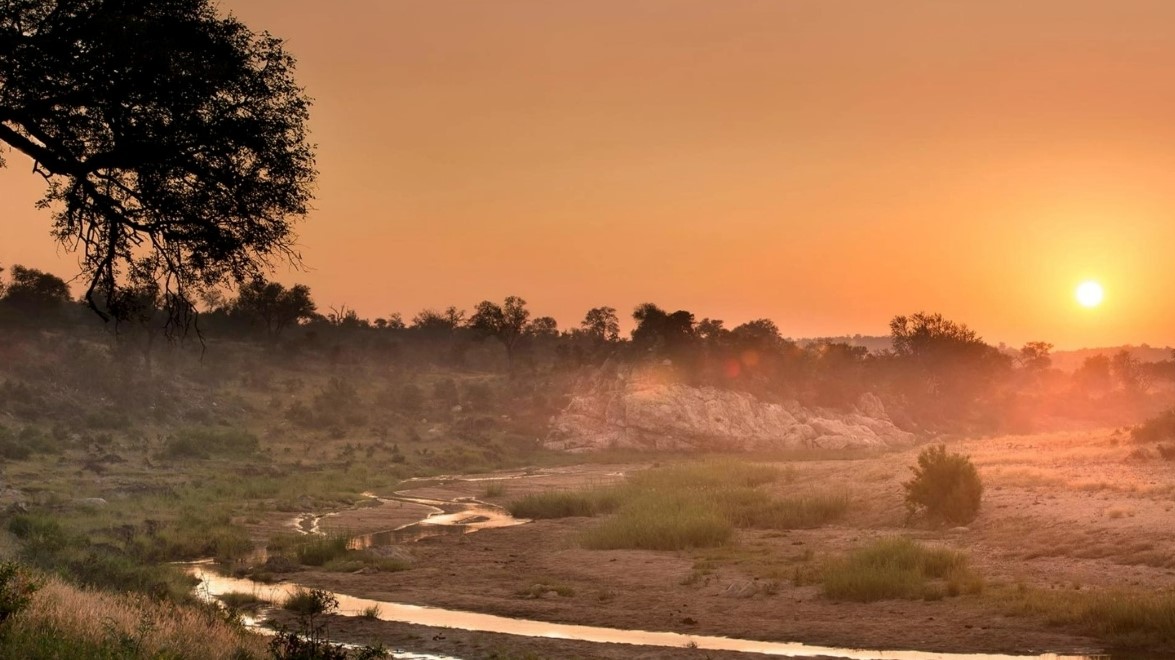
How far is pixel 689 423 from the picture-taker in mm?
80500

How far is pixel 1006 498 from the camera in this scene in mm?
33594

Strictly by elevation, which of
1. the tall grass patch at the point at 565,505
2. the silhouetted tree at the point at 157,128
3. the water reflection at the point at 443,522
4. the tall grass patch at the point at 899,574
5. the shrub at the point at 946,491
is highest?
the silhouetted tree at the point at 157,128

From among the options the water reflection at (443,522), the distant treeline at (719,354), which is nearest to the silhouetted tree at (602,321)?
the distant treeline at (719,354)

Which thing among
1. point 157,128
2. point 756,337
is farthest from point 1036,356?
point 157,128

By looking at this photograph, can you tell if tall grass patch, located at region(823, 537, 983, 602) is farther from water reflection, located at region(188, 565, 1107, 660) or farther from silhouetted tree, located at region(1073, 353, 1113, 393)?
silhouetted tree, located at region(1073, 353, 1113, 393)

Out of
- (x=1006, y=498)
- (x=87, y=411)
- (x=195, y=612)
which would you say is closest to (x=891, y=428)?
(x=1006, y=498)

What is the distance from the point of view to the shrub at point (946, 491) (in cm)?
3183

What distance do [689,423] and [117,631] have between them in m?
68.9

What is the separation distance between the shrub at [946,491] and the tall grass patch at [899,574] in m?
7.72

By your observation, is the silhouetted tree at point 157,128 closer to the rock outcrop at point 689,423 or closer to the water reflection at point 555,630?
the water reflection at point 555,630

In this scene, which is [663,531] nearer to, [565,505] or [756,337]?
[565,505]

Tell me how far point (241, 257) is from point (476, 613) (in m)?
10.6

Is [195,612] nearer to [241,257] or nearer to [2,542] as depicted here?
[241,257]

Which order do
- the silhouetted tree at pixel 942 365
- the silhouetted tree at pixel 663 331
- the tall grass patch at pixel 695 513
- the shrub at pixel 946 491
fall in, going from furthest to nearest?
the silhouetted tree at pixel 942 365, the silhouetted tree at pixel 663 331, the shrub at pixel 946 491, the tall grass patch at pixel 695 513
